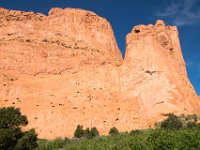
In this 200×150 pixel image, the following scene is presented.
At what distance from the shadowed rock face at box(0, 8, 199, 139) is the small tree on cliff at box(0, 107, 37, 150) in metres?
13.1

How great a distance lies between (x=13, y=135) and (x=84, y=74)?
2597 centimetres

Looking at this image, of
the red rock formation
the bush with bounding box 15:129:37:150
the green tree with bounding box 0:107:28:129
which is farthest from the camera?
the red rock formation

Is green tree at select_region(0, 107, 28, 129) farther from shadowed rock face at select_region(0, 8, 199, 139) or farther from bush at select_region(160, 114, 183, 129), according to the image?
bush at select_region(160, 114, 183, 129)

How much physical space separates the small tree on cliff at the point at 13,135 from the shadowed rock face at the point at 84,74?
514 inches

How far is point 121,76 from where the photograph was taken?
52438 millimetres

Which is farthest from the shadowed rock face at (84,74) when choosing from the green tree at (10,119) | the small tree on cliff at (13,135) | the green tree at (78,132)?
the small tree on cliff at (13,135)

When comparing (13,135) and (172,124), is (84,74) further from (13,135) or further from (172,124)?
(13,135)

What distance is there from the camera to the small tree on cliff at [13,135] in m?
26.4

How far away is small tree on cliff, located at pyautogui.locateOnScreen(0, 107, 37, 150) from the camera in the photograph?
2638 centimetres

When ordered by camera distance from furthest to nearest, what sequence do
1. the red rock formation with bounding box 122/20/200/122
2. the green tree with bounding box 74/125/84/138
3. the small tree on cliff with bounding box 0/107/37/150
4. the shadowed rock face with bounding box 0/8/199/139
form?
1. the red rock formation with bounding box 122/20/200/122
2. the shadowed rock face with bounding box 0/8/199/139
3. the green tree with bounding box 74/125/84/138
4. the small tree on cliff with bounding box 0/107/37/150

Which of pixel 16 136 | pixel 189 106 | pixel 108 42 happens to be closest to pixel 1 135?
pixel 16 136

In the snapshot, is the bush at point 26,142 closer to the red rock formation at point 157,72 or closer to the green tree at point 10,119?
the green tree at point 10,119

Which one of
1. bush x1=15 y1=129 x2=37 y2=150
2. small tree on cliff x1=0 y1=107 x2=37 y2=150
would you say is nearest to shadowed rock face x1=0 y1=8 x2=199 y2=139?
small tree on cliff x1=0 y1=107 x2=37 y2=150

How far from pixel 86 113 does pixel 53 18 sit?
2382 centimetres
